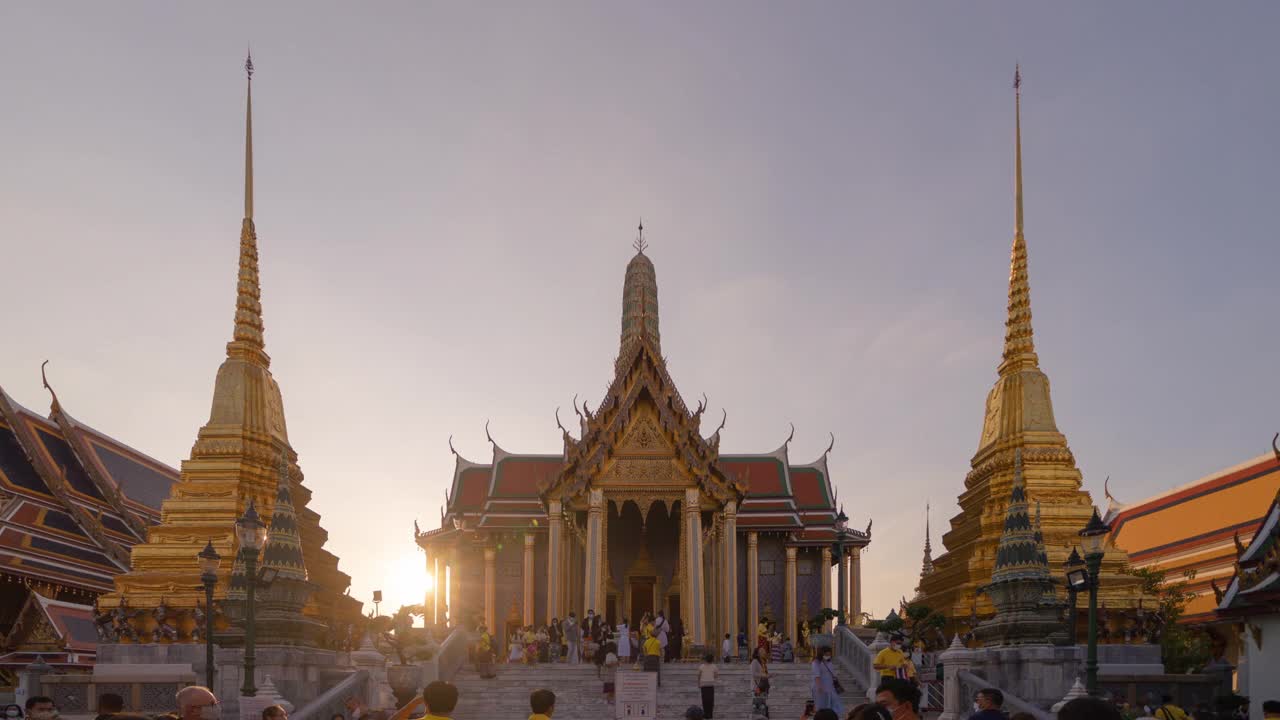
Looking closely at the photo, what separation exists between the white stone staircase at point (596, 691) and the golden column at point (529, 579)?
37.3ft

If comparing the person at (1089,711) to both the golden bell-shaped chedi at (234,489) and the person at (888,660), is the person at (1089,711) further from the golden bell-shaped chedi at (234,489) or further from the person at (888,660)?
the golden bell-shaped chedi at (234,489)

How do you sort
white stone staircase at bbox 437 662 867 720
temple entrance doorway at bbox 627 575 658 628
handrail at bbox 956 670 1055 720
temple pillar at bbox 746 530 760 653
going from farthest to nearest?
temple pillar at bbox 746 530 760 653
temple entrance doorway at bbox 627 575 658 628
white stone staircase at bbox 437 662 867 720
handrail at bbox 956 670 1055 720

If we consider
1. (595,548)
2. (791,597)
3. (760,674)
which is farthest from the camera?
(791,597)

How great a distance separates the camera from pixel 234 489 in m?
27.0

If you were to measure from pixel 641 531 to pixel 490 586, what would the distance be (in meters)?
5.25

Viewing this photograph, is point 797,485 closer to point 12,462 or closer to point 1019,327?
point 1019,327

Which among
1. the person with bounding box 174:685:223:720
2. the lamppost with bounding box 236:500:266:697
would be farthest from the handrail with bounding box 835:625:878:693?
the person with bounding box 174:685:223:720

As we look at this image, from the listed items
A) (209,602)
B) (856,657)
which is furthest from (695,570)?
(209,602)

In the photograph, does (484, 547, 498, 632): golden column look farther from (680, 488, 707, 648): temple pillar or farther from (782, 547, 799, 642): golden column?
(680, 488, 707, 648): temple pillar

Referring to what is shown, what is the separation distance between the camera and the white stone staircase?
19703 millimetres

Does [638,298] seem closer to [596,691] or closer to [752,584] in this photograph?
[752,584]

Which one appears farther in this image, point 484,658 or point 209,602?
point 484,658

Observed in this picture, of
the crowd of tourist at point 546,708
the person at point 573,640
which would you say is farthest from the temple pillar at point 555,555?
the crowd of tourist at point 546,708

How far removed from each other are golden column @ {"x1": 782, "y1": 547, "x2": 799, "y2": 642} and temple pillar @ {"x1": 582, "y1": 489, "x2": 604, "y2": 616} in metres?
8.80
